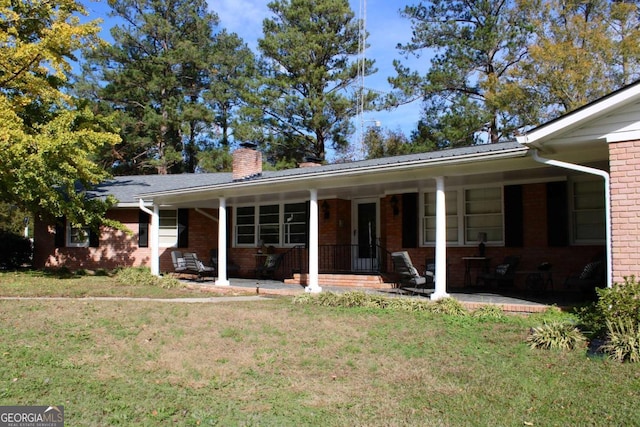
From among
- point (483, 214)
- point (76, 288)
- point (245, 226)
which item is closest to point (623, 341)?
point (483, 214)

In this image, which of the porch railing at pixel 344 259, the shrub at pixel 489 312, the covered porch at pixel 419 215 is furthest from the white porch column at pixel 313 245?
the shrub at pixel 489 312

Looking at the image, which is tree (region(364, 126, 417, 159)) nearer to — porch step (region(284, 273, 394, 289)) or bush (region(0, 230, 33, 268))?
porch step (region(284, 273, 394, 289))

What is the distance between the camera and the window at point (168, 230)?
19.1 metres

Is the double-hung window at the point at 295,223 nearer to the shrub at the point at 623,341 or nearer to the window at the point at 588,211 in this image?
the window at the point at 588,211

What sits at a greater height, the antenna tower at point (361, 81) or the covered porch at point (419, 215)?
the antenna tower at point (361, 81)

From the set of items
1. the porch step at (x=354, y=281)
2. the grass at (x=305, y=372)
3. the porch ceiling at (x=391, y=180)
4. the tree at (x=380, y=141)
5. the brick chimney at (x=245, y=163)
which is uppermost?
the tree at (x=380, y=141)

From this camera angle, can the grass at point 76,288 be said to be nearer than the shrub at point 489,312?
No

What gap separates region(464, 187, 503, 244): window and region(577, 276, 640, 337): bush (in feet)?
17.5

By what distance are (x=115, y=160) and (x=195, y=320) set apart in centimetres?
2717

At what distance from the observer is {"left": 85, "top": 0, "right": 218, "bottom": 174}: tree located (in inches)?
1254

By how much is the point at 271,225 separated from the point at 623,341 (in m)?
12.4

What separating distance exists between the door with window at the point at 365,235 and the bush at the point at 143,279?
5.20 meters

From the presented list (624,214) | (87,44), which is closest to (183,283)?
(87,44)

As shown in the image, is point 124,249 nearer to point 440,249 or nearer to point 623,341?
point 440,249
